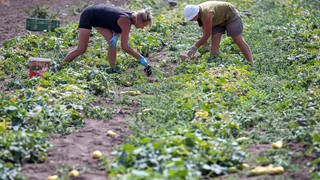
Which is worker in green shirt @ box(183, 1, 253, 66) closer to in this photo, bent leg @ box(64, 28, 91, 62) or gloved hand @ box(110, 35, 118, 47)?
gloved hand @ box(110, 35, 118, 47)

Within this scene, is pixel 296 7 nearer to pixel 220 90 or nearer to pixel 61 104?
pixel 220 90

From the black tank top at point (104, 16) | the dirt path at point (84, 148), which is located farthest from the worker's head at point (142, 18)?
the dirt path at point (84, 148)

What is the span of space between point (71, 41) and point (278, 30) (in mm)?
4315

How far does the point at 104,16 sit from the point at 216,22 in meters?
1.92

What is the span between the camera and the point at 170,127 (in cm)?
675

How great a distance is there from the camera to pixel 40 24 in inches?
527

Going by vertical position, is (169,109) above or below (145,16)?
below

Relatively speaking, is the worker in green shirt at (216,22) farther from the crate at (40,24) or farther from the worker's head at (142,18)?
the crate at (40,24)

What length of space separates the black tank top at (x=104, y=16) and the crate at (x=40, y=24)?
3.77m

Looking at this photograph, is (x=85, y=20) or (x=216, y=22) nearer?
(x=85, y=20)

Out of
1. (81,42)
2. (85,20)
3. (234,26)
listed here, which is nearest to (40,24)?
(81,42)

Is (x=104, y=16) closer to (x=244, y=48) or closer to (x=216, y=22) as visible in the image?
(x=216, y=22)

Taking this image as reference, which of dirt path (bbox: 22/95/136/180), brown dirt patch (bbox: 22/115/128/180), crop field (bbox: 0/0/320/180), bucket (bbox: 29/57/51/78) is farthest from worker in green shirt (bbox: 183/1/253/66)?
brown dirt patch (bbox: 22/115/128/180)

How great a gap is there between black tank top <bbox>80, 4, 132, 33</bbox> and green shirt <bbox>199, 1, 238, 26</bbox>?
1310 millimetres
